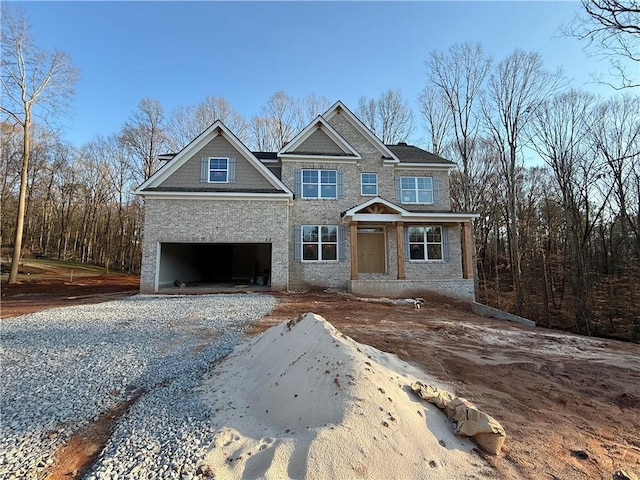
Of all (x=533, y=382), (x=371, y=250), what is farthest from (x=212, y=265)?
(x=533, y=382)

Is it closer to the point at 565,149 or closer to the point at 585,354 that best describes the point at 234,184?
the point at 585,354

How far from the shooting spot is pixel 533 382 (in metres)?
4.60

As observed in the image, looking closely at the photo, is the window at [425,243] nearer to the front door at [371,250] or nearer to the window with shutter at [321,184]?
the front door at [371,250]

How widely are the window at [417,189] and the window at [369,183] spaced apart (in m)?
1.58

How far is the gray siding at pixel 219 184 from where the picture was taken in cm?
1424

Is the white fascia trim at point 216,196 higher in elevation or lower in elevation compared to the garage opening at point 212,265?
higher

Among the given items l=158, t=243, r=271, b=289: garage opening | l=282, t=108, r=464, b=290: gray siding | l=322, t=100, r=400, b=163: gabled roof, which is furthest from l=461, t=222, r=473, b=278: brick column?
l=158, t=243, r=271, b=289: garage opening

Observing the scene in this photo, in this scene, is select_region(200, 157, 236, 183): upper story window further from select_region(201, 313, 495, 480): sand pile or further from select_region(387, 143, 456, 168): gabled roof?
Result: select_region(201, 313, 495, 480): sand pile

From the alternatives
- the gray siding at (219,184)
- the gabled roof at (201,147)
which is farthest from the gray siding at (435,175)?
the gray siding at (219,184)

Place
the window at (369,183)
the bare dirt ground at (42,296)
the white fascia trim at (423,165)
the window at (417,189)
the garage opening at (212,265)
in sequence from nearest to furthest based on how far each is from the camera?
the bare dirt ground at (42,296), the garage opening at (212,265), the window at (369,183), the white fascia trim at (423,165), the window at (417,189)

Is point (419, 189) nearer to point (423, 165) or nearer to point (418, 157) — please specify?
point (423, 165)

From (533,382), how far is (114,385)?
229 inches

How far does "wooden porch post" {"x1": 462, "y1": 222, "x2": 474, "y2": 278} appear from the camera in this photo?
15.1 metres

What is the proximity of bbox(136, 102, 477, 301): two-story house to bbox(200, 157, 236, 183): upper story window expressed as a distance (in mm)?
47
